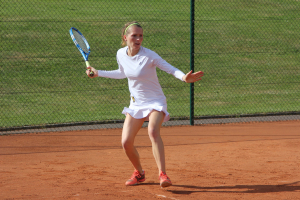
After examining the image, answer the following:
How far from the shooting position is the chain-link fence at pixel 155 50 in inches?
424

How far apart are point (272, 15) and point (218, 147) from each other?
45.4 ft

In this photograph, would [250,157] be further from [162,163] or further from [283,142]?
[162,163]

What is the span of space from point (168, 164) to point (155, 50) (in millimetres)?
10167

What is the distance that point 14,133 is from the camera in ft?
25.4

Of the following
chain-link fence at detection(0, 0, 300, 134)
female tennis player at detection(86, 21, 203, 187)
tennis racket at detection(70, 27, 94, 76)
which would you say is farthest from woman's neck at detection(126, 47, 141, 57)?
chain-link fence at detection(0, 0, 300, 134)

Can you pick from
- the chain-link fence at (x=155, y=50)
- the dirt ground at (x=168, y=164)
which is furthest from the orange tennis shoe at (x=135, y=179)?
the chain-link fence at (x=155, y=50)

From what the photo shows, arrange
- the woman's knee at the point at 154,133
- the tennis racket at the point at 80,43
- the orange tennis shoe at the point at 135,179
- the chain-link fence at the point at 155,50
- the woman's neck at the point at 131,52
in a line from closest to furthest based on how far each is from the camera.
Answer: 1. the woman's knee at the point at 154,133
2. the woman's neck at the point at 131,52
3. the orange tennis shoe at the point at 135,179
4. the tennis racket at the point at 80,43
5. the chain-link fence at the point at 155,50

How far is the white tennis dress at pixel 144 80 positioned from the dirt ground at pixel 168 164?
2.98ft

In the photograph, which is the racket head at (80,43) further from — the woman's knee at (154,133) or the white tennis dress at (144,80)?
the woman's knee at (154,133)

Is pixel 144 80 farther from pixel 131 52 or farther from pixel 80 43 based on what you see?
pixel 80 43

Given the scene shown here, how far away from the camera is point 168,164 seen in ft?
18.4

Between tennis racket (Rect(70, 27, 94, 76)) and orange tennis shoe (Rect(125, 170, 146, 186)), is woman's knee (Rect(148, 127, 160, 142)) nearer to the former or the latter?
orange tennis shoe (Rect(125, 170, 146, 186))

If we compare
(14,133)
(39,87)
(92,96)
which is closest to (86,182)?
(14,133)

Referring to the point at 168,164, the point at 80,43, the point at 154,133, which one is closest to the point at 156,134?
the point at 154,133
